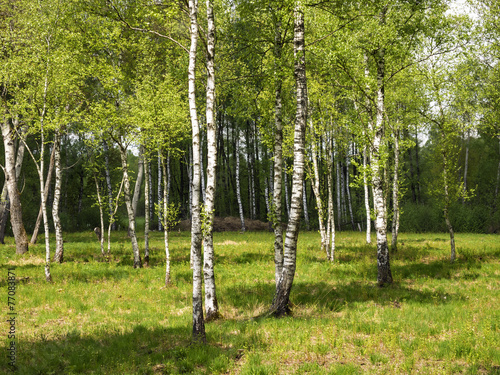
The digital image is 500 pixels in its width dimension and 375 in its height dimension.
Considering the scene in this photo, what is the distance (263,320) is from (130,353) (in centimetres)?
337

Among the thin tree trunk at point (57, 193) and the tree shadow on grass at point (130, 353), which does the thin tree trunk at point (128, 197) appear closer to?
the thin tree trunk at point (57, 193)

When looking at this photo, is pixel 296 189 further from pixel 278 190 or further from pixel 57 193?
pixel 57 193

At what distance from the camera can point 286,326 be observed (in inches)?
338

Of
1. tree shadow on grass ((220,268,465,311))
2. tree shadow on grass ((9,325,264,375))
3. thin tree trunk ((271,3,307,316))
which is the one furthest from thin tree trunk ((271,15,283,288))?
tree shadow on grass ((9,325,264,375))

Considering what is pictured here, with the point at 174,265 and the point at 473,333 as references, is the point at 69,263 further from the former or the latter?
the point at 473,333

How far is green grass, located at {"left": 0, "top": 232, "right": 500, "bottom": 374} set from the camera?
6926 mm

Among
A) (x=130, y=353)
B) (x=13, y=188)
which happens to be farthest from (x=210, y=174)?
(x=13, y=188)

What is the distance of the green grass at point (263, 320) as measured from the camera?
693 cm

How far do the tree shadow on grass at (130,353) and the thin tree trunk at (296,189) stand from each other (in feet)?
5.25

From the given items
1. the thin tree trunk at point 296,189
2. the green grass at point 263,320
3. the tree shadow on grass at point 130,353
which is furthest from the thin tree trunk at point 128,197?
the thin tree trunk at point 296,189

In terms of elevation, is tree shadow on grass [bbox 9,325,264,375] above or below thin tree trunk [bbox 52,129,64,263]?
below

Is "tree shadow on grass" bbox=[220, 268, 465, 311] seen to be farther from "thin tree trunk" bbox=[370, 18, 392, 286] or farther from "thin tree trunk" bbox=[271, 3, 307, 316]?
"thin tree trunk" bbox=[271, 3, 307, 316]

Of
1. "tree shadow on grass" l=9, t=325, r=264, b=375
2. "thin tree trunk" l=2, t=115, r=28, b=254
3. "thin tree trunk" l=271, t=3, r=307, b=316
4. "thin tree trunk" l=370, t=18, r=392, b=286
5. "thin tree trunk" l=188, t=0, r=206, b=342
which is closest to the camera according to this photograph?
"tree shadow on grass" l=9, t=325, r=264, b=375

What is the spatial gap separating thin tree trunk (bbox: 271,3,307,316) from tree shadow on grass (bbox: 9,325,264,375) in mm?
1600
